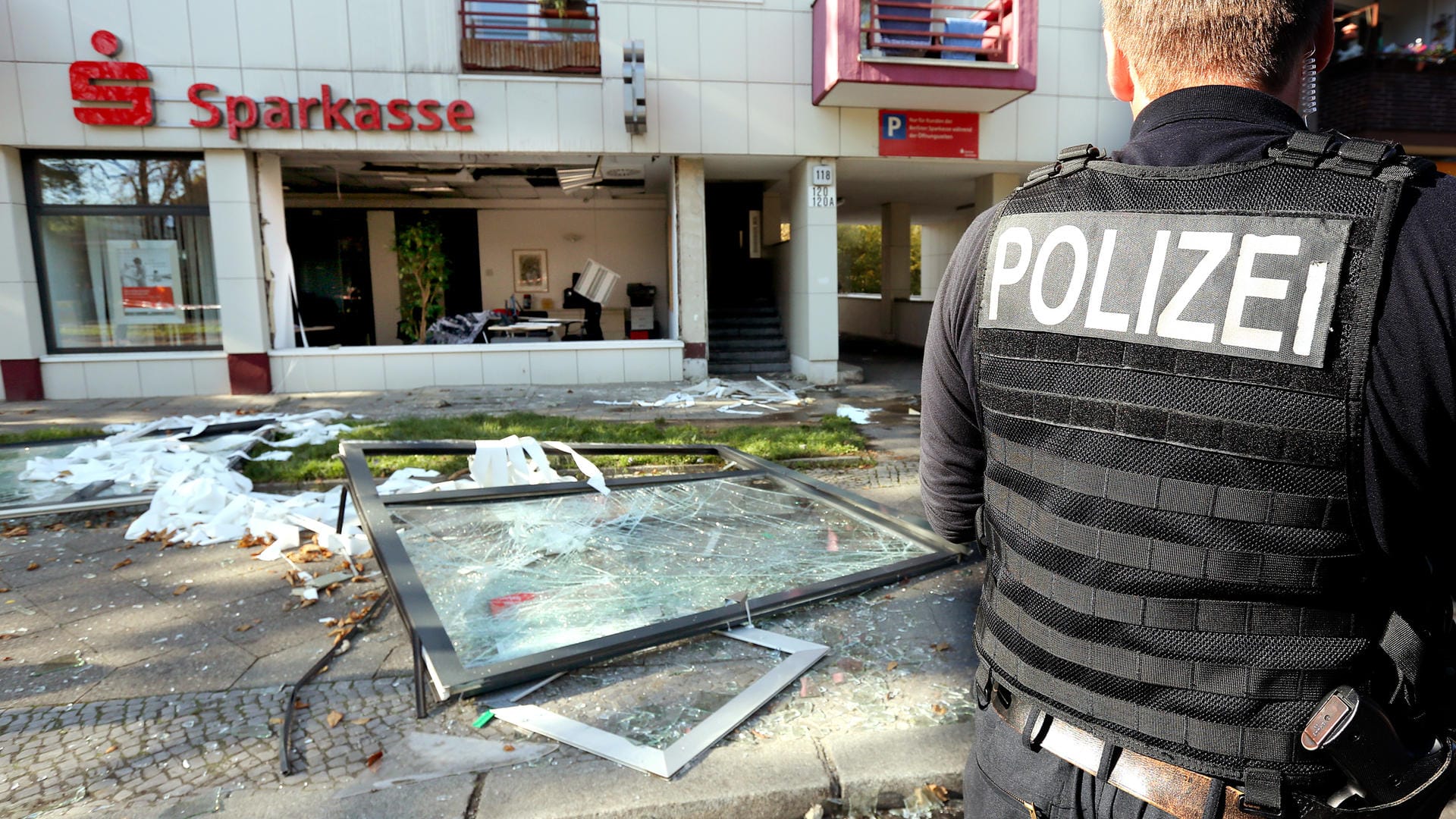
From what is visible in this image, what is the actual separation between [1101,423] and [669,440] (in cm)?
648

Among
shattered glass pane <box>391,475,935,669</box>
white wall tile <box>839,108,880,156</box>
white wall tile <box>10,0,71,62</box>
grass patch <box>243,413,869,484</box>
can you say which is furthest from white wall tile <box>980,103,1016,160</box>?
white wall tile <box>10,0,71,62</box>

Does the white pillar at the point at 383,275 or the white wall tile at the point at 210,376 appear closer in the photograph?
the white wall tile at the point at 210,376

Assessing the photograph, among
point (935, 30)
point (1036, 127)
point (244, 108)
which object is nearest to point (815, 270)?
point (935, 30)

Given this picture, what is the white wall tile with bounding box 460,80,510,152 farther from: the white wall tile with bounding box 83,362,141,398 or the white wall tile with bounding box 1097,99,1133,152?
the white wall tile with bounding box 1097,99,1133,152

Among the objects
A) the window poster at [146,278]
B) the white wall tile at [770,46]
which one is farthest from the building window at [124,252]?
the white wall tile at [770,46]

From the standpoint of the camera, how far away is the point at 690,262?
12.8 meters

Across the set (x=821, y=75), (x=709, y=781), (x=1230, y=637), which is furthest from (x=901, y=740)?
(x=821, y=75)

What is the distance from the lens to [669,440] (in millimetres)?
7625

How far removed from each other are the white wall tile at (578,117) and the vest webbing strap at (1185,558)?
11332 millimetres

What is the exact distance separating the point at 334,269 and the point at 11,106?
7352mm

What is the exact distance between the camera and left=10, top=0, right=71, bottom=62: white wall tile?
1055 centimetres

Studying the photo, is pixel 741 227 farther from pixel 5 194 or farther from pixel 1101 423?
pixel 1101 423

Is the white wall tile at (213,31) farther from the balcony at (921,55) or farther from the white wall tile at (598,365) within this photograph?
the balcony at (921,55)

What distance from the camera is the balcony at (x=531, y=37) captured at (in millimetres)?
11477
